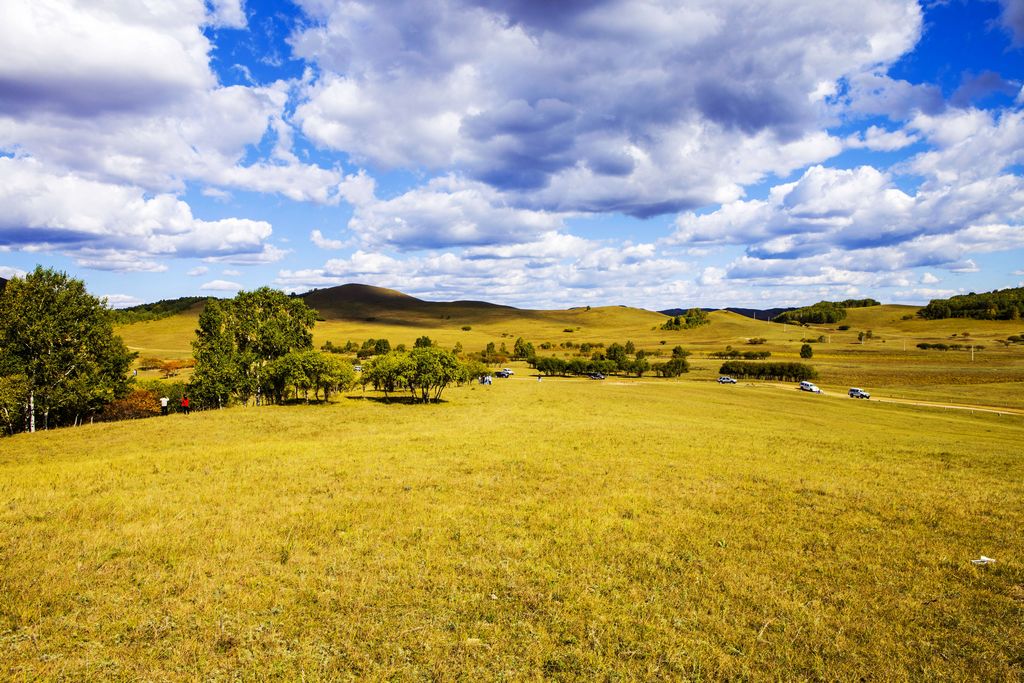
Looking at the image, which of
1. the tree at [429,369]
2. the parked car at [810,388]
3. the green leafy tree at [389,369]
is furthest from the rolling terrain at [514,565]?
the parked car at [810,388]

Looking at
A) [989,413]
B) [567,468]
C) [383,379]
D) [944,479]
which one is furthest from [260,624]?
[989,413]

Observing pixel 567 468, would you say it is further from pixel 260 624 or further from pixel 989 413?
pixel 989 413

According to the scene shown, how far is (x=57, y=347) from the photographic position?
53.2 metres

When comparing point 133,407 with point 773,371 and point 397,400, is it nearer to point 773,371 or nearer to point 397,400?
point 397,400

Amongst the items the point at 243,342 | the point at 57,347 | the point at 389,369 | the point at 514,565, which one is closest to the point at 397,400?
the point at 389,369

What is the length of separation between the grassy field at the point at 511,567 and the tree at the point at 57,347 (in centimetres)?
3494

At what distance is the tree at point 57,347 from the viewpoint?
5038 centimetres

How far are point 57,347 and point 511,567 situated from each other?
205 ft

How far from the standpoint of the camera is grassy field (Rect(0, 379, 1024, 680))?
32.2 feet

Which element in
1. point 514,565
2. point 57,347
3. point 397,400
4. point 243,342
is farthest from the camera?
point 397,400

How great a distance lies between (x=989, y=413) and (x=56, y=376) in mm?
110899

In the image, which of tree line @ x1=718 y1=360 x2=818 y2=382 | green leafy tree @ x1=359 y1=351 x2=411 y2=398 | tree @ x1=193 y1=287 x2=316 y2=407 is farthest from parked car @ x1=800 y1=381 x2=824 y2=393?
tree @ x1=193 y1=287 x2=316 y2=407

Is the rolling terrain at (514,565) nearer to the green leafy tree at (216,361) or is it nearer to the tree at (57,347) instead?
the tree at (57,347)

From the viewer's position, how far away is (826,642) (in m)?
10.4
